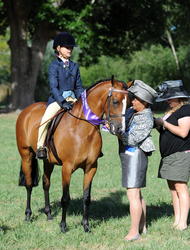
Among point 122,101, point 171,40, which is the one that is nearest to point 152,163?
point 122,101

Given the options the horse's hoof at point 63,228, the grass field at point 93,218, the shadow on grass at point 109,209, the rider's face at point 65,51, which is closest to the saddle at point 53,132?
the rider's face at point 65,51

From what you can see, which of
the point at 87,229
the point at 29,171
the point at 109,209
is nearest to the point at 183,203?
the point at 87,229

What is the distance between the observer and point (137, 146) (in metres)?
6.36

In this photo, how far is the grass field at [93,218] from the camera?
20.3 feet

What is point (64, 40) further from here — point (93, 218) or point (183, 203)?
point (183, 203)

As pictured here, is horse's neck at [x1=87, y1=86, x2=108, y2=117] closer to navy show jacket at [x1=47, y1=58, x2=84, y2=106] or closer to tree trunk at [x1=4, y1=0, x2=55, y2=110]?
navy show jacket at [x1=47, y1=58, x2=84, y2=106]

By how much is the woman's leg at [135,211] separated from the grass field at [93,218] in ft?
0.40

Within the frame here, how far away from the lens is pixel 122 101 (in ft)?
20.7

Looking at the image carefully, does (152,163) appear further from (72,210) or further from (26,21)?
(26,21)

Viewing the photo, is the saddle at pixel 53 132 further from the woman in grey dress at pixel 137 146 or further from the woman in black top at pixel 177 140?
the woman in black top at pixel 177 140

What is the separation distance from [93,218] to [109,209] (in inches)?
23.7

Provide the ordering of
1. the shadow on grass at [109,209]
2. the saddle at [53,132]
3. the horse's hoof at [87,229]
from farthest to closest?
the shadow on grass at [109,209], the saddle at [53,132], the horse's hoof at [87,229]

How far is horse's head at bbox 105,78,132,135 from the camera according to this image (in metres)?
6.16

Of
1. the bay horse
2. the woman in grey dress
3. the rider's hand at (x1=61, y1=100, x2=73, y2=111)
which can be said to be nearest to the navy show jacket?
the rider's hand at (x1=61, y1=100, x2=73, y2=111)
